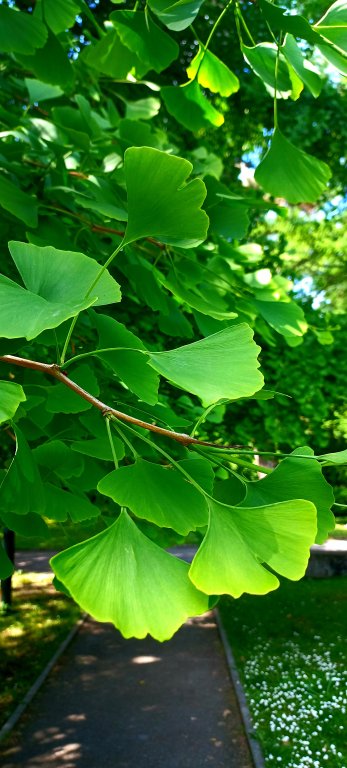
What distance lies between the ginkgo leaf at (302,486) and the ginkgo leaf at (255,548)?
12 cm

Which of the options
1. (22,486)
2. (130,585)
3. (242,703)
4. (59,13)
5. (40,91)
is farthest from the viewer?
(242,703)

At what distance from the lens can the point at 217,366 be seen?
71cm

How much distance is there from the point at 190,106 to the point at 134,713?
5556 millimetres

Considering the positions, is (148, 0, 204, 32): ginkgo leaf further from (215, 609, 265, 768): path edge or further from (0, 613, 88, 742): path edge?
(0, 613, 88, 742): path edge

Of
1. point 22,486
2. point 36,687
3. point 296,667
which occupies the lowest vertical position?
point 296,667

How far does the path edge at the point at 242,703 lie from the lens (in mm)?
4842

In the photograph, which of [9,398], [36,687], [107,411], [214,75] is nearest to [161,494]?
[107,411]

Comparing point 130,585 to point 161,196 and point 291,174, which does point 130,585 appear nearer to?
point 161,196

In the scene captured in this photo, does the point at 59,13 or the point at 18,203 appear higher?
the point at 59,13

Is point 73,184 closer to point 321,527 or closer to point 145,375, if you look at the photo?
point 145,375

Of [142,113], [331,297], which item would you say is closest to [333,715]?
[142,113]

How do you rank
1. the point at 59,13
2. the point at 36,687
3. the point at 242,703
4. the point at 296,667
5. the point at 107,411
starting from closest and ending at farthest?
the point at 107,411 < the point at 59,13 < the point at 242,703 < the point at 36,687 < the point at 296,667

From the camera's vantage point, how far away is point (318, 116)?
22.4 feet

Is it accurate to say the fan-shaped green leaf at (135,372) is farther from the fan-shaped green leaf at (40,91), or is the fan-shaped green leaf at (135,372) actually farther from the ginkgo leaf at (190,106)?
the fan-shaped green leaf at (40,91)
